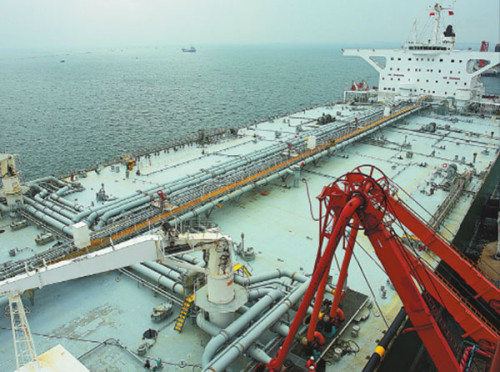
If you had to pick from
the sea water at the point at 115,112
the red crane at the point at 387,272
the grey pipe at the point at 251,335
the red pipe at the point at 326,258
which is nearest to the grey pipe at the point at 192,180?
the grey pipe at the point at 251,335

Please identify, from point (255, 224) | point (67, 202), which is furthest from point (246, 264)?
point (67, 202)

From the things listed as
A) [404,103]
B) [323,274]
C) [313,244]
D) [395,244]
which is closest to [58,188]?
[313,244]

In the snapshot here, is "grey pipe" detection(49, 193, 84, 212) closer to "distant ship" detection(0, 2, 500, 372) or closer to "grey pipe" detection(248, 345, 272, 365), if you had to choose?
"distant ship" detection(0, 2, 500, 372)

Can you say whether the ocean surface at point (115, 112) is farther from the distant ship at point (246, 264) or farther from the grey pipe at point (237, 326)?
the grey pipe at point (237, 326)

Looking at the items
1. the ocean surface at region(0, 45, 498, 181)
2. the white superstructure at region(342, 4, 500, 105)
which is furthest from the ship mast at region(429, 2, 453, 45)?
the ocean surface at region(0, 45, 498, 181)

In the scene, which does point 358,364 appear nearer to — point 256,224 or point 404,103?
→ point 256,224

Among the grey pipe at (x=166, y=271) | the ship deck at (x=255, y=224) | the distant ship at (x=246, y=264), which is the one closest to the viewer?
the distant ship at (x=246, y=264)

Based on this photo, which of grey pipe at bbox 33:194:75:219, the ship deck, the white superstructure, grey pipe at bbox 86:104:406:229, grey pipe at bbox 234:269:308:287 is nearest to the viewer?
the ship deck
